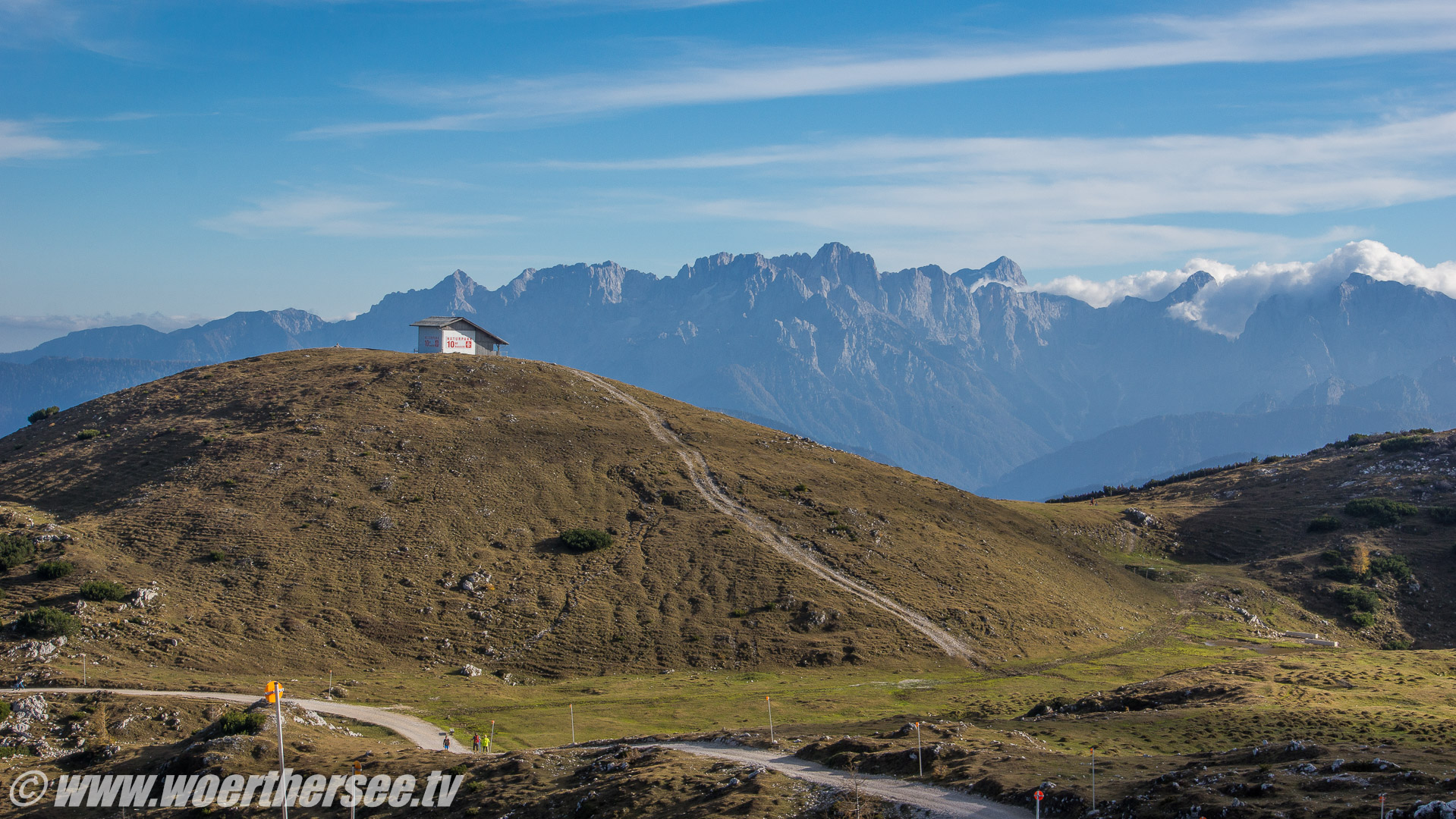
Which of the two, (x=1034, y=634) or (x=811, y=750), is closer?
(x=811, y=750)

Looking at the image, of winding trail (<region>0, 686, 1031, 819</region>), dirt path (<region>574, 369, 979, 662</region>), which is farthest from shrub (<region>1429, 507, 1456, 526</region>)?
winding trail (<region>0, 686, 1031, 819</region>)

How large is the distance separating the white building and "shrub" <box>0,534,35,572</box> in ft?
218

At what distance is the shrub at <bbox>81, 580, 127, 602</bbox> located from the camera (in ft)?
234

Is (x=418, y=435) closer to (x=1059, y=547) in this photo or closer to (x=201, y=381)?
(x=201, y=381)

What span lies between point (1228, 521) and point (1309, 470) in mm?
28084

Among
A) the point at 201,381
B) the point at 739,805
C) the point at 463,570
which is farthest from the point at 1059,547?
the point at 201,381

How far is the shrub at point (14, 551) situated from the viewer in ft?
242

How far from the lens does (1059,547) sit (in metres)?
116

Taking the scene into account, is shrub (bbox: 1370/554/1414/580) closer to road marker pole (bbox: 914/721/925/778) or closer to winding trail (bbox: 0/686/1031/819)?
road marker pole (bbox: 914/721/925/778)

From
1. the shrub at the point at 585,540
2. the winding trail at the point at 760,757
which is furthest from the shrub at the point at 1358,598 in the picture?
the winding trail at the point at 760,757

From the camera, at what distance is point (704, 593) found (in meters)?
89.4

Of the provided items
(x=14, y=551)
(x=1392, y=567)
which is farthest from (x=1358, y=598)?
(x=14, y=551)

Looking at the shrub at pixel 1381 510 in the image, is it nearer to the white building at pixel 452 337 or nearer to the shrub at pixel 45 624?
the white building at pixel 452 337

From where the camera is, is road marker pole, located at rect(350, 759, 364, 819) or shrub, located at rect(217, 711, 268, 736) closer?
road marker pole, located at rect(350, 759, 364, 819)
